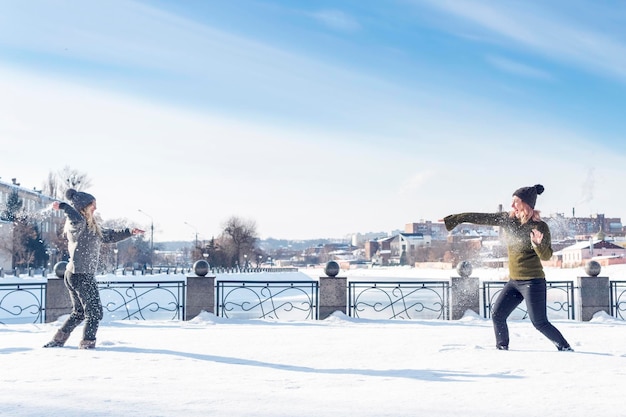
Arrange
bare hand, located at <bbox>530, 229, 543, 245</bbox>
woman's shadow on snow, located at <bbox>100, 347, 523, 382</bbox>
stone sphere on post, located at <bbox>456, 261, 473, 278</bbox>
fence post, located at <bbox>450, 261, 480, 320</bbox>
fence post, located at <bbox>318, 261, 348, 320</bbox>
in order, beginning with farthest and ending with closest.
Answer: stone sphere on post, located at <bbox>456, 261, 473, 278</bbox>
fence post, located at <bbox>450, 261, 480, 320</bbox>
fence post, located at <bbox>318, 261, 348, 320</bbox>
bare hand, located at <bbox>530, 229, 543, 245</bbox>
woman's shadow on snow, located at <bbox>100, 347, 523, 382</bbox>

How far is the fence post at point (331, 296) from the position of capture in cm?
1159

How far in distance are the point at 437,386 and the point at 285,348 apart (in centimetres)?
262

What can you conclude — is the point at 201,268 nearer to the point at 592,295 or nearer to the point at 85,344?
the point at 85,344

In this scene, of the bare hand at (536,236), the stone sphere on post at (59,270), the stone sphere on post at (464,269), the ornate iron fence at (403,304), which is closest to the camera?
the bare hand at (536,236)

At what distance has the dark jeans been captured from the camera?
273 inches

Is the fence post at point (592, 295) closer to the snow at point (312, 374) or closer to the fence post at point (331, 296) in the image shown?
the snow at point (312, 374)

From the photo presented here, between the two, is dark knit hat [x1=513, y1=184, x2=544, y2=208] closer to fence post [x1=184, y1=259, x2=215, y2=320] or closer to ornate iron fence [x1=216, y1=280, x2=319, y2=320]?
ornate iron fence [x1=216, y1=280, x2=319, y2=320]

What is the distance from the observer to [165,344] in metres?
7.64

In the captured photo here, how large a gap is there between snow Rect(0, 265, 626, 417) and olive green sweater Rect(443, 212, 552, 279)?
868mm

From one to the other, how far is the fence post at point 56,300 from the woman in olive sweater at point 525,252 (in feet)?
23.5

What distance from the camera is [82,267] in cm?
693

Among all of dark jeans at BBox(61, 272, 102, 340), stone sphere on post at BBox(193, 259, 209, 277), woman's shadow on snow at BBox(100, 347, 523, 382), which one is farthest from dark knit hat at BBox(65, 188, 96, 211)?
stone sphere on post at BBox(193, 259, 209, 277)

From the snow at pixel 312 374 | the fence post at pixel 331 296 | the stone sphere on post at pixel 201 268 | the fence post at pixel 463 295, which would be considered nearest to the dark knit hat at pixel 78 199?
the snow at pixel 312 374

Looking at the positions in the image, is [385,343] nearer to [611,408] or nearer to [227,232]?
[611,408]
